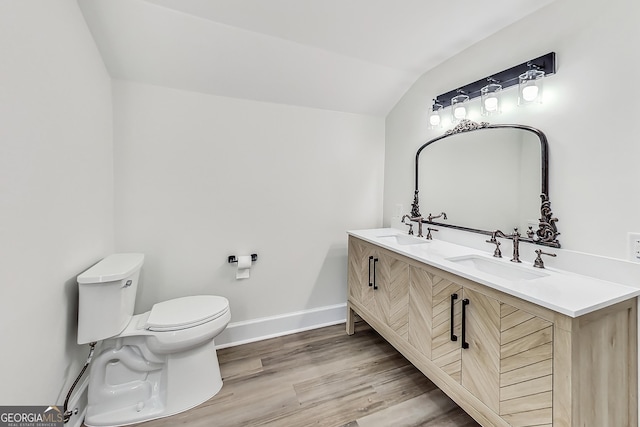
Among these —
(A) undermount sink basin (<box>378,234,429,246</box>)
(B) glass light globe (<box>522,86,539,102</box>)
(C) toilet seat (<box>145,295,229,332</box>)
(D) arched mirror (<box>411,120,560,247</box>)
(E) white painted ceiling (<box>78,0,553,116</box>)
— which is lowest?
(C) toilet seat (<box>145,295,229,332</box>)

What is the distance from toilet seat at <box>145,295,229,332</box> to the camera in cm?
150

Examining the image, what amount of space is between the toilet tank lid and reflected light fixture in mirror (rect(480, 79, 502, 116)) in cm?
226

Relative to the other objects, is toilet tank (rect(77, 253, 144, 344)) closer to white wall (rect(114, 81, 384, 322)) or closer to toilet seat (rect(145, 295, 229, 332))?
toilet seat (rect(145, 295, 229, 332))

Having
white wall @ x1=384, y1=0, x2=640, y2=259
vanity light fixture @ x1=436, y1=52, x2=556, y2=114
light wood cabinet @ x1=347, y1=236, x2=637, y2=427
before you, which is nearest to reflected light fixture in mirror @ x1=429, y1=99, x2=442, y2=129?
vanity light fixture @ x1=436, y1=52, x2=556, y2=114

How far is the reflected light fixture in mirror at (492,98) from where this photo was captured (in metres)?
1.64

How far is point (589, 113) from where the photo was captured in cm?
126

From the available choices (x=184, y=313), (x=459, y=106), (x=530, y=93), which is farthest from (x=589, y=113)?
(x=184, y=313)

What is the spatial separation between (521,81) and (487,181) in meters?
0.57

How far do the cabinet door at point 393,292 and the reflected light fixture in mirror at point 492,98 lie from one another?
1.08 metres

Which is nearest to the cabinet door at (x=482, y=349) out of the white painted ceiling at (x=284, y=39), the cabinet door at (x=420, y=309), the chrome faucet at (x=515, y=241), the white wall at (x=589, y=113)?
the cabinet door at (x=420, y=309)

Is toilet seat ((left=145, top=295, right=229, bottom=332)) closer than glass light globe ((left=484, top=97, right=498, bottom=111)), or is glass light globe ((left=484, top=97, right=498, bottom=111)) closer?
toilet seat ((left=145, top=295, right=229, bottom=332))

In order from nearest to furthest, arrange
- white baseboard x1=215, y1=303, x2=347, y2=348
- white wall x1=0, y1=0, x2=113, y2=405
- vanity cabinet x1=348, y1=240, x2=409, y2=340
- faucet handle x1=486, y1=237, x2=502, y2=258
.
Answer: white wall x1=0, y1=0, x2=113, y2=405, faucet handle x1=486, y1=237, x2=502, y2=258, vanity cabinet x1=348, y1=240, x2=409, y2=340, white baseboard x1=215, y1=303, x2=347, y2=348

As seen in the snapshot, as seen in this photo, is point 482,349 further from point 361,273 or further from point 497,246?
point 361,273

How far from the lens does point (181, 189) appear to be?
1986 mm
